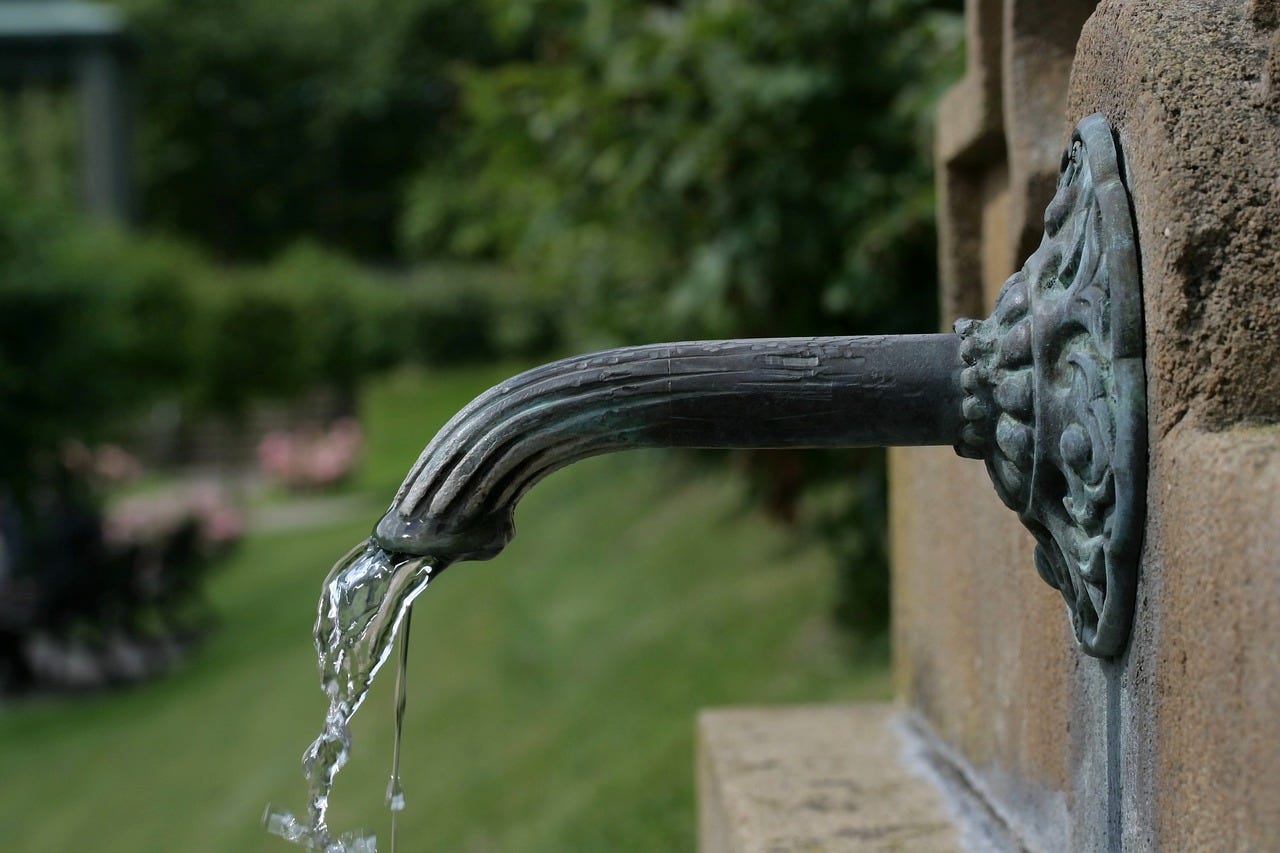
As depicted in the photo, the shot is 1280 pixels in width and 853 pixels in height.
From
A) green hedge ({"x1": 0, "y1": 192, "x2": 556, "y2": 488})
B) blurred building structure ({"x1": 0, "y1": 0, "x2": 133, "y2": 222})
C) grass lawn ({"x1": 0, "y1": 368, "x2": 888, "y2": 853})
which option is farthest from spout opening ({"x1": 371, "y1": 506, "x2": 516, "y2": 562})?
blurred building structure ({"x1": 0, "y1": 0, "x2": 133, "y2": 222})

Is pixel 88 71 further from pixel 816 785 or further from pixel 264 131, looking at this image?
pixel 816 785

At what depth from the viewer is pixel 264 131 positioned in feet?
124

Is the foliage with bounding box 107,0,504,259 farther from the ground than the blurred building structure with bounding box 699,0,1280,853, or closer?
farther from the ground

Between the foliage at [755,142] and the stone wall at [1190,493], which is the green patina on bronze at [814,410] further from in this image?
the foliage at [755,142]

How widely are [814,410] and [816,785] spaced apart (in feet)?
3.10

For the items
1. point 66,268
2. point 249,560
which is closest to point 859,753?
point 66,268

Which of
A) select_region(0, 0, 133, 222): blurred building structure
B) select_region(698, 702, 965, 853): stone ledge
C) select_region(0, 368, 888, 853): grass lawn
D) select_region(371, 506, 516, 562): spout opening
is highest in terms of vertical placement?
select_region(0, 0, 133, 222): blurred building structure

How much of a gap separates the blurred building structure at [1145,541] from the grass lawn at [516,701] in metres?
2.38

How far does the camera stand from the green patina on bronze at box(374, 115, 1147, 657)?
1.20 m

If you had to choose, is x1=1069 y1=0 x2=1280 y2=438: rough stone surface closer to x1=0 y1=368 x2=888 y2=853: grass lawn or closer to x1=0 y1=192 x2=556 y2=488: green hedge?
x1=0 y1=368 x2=888 y2=853: grass lawn

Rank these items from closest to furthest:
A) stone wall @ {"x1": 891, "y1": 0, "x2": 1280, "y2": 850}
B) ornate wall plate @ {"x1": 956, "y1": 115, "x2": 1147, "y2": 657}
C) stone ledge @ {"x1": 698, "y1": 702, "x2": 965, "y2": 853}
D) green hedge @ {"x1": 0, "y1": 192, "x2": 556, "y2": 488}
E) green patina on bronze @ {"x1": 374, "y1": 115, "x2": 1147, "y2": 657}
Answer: stone wall @ {"x1": 891, "y1": 0, "x2": 1280, "y2": 850}
ornate wall plate @ {"x1": 956, "y1": 115, "x2": 1147, "y2": 657}
green patina on bronze @ {"x1": 374, "y1": 115, "x2": 1147, "y2": 657}
stone ledge @ {"x1": 698, "y1": 702, "x2": 965, "y2": 853}
green hedge @ {"x1": 0, "y1": 192, "x2": 556, "y2": 488}

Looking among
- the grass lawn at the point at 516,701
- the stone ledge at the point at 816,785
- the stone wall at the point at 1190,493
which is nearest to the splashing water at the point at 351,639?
the stone ledge at the point at 816,785

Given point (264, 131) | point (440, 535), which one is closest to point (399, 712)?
point (440, 535)

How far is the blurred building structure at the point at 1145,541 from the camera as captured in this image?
95cm
